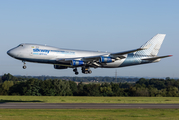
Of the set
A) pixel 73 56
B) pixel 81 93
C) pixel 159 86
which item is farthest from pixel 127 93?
pixel 73 56

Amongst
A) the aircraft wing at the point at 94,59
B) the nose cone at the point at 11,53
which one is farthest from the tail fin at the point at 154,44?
the nose cone at the point at 11,53

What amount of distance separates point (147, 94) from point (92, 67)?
3358 inches

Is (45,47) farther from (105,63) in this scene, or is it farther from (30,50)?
(105,63)

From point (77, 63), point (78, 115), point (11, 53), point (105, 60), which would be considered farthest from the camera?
point (105, 60)

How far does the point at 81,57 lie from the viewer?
6169cm

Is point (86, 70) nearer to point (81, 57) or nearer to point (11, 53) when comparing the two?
point (81, 57)

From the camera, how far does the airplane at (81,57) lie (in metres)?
57.1

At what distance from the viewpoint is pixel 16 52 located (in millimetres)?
56656

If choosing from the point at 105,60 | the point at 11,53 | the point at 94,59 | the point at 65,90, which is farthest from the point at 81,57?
the point at 65,90

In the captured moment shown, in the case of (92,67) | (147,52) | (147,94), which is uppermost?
(147,52)

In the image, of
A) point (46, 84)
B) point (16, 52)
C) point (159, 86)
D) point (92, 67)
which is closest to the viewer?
point (16, 52)

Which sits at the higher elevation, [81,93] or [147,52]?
[147,52]

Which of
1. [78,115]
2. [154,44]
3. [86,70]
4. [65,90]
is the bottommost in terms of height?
[78,115]

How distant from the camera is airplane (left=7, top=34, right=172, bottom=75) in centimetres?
5712
